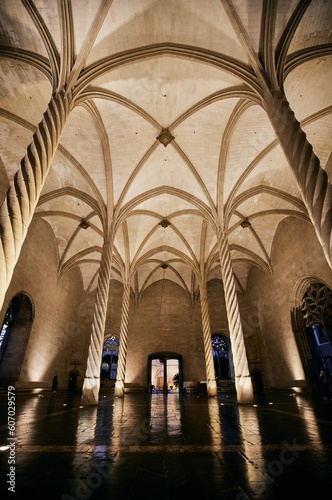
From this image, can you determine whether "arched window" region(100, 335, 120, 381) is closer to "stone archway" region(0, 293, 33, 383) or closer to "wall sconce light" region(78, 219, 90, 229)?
"stone archway" region(0, 293, 33, 383)

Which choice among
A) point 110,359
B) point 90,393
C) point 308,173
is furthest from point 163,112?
point 110,359

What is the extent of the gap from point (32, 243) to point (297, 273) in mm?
14493

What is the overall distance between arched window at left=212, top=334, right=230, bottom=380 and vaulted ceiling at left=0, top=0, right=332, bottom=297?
22.9 feet

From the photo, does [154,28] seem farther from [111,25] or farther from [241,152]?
[241,152]

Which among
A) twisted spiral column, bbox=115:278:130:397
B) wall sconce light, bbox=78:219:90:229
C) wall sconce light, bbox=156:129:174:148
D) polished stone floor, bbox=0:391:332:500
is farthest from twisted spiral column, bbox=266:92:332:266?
twisted spiral column, bbox=115:278:130:397

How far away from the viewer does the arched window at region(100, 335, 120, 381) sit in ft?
57.7

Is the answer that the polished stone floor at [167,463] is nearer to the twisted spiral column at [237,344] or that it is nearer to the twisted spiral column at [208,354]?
the twisted spiral column at [237,344]

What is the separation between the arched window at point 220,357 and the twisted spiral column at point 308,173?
16.1 metres

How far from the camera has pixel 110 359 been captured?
1795cm

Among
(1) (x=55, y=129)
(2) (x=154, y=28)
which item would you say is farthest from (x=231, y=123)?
(1) (x=55, y=129)

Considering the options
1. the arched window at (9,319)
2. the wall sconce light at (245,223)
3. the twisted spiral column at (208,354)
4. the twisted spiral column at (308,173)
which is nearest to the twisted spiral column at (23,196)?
the twisted spiral column at (308,173)

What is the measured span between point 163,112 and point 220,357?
16858 mm

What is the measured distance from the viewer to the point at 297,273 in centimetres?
1304

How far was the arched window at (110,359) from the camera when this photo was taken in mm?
17578
